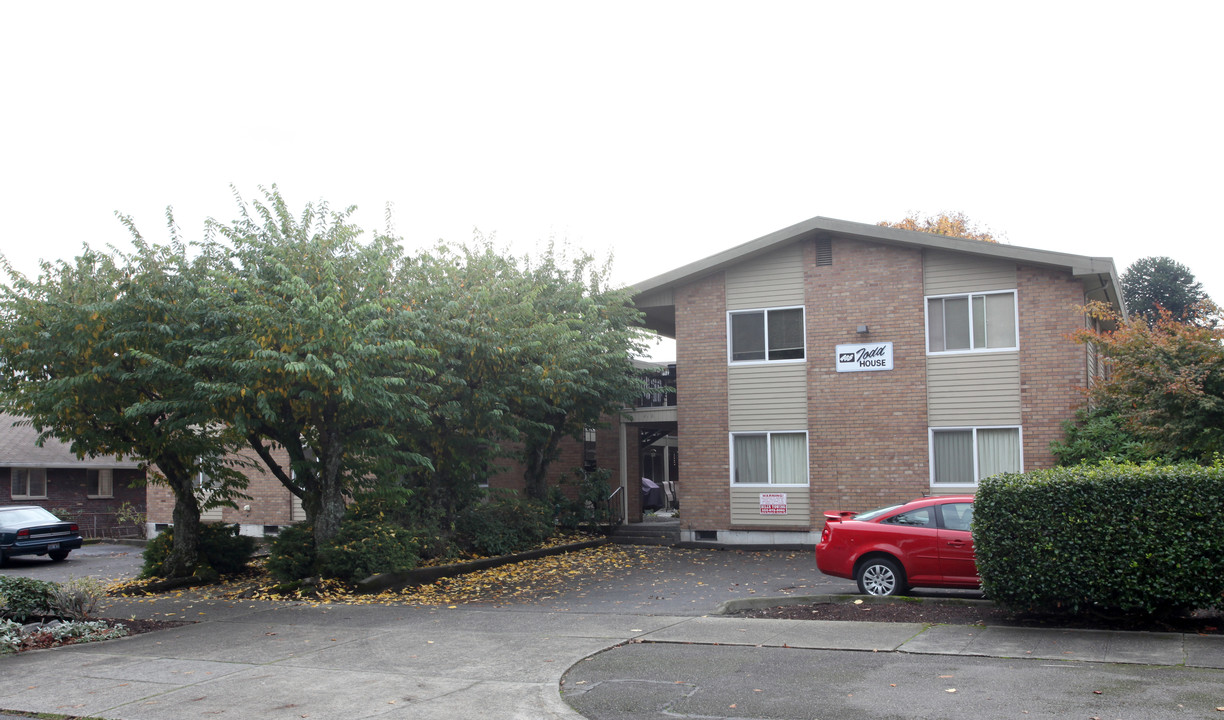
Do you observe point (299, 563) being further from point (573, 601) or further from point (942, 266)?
point (942, 266)

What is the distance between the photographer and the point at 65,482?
110ft

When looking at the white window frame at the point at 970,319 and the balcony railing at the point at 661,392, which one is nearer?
the white window frame at the point at 970,319

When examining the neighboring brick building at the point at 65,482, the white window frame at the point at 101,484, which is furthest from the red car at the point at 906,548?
the white window frame at the point at 101,484

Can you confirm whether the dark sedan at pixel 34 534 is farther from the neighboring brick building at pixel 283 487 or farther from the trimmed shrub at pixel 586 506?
the trimmed shrub at pixel 586 506

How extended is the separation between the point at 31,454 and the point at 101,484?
10.1 ft

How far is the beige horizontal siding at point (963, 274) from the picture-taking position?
18.9 meters

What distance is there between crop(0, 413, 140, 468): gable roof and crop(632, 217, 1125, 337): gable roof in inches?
770

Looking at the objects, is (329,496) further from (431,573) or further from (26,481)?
(26,481)

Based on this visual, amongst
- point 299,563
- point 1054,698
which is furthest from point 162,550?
point 1054,698

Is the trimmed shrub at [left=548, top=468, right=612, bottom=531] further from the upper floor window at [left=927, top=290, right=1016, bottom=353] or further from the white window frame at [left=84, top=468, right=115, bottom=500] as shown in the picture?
the white window frame at [left=84, top=468, right=115, bottom=500]

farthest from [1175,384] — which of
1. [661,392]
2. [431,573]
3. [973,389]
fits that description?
[661,392]

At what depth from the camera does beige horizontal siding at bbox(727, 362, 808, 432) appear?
20.5 meters

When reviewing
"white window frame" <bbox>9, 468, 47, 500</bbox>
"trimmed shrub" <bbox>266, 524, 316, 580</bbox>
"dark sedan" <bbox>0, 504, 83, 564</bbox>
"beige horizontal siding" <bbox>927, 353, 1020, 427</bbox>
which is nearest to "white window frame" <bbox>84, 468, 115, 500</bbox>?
"white window frame" <bbox>9, 468, 47, 500</bbox>

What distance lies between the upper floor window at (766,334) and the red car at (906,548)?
816 centimetres
